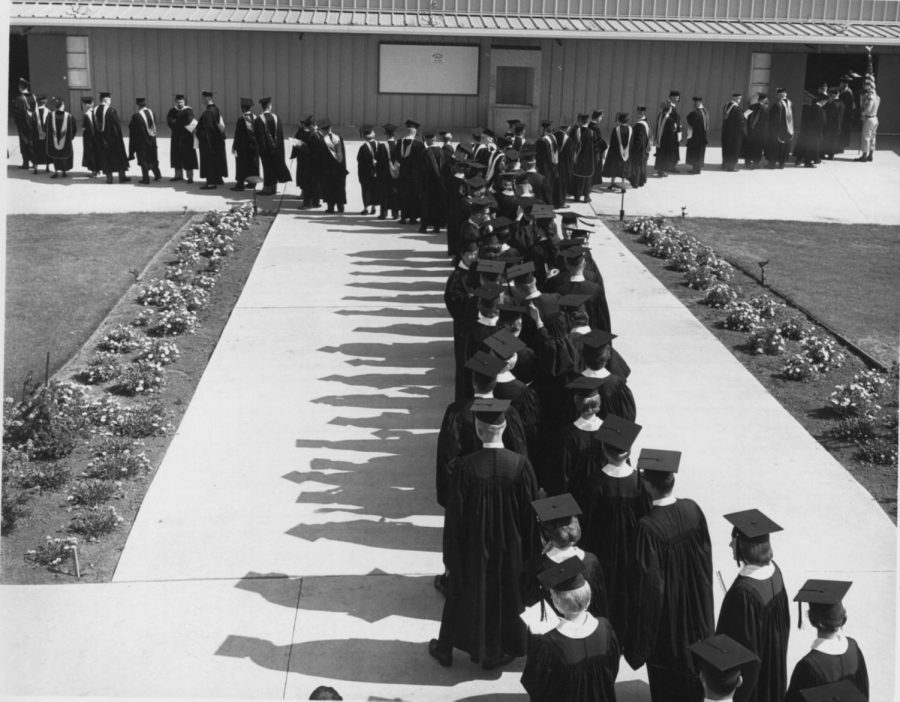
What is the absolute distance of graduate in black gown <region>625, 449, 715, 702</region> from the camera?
630 cm

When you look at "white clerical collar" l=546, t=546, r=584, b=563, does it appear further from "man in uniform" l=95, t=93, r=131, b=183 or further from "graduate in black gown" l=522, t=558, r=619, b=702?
"man in uniform" l=95, t=93, r=131, b=183

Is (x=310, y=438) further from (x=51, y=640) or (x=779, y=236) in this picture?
(x=779, y=236)

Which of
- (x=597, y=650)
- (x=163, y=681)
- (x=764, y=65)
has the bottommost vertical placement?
(x=163, y=681)

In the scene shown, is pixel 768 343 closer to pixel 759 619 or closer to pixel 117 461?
pixel 117 461

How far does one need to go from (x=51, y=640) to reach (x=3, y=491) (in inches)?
82.1

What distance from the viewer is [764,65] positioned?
25.6 meters

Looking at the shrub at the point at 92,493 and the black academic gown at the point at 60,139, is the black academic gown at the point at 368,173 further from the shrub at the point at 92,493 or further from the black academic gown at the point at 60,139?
the shrub at the point at 92,493

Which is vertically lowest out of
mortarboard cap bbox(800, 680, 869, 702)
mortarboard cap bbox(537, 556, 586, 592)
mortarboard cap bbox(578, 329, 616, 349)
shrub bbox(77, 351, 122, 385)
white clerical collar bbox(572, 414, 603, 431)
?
shrub bbox(77, 351, 122, 385)

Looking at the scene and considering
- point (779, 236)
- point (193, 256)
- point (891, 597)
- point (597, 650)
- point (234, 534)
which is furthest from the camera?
point (779, 236)

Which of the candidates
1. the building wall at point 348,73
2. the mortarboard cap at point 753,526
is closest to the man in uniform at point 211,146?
the building wall at point 348,73

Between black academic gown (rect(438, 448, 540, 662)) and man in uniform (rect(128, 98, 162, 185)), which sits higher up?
man in uniform (rect(128, 98, 162, 185))

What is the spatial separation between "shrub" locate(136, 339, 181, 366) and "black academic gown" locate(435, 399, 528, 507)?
15.1 ft

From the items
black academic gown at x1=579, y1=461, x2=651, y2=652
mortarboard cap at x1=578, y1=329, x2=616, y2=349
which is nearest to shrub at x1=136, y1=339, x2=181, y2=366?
mortarboard cap at x1=578, y1=329, x2=616, y2=349

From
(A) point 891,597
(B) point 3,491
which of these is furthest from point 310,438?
(A) point 891,597
